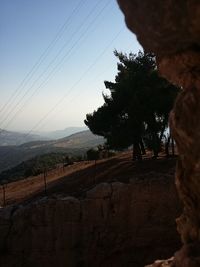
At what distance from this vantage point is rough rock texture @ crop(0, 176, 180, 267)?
2598 cm

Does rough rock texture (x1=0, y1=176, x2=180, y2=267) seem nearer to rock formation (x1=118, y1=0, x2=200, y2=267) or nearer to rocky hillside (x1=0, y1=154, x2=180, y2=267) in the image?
rocky hillside (x1=0, y1=154, x2=180, y2=267)

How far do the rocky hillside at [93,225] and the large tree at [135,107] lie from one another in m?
10.4

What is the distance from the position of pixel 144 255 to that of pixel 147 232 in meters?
1.33

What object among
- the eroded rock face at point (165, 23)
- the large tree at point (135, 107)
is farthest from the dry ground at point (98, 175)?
the eroded rock face at point (165, 23)

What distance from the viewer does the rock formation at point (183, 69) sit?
993 centimetres

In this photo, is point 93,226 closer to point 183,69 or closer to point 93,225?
point 93,225

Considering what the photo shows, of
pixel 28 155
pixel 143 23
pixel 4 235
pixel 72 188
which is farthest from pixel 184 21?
pixel 28 155

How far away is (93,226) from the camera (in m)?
26.4

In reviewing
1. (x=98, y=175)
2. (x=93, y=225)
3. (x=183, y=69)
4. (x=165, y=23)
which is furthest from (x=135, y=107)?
(x=165, y=23)

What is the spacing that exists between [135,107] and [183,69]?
947 inches

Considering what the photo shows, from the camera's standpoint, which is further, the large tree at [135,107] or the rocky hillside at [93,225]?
the large tree at [135,107]

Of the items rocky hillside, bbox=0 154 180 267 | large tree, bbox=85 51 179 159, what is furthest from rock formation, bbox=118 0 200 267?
large tree, bbox=85 51 179 159

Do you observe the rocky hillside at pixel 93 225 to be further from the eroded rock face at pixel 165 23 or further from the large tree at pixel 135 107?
the eroded rock face at pixel 165 23

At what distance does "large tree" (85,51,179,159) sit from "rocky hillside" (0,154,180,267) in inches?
411
